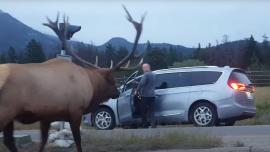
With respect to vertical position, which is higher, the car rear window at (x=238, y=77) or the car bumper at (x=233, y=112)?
the car rear window at (x=238, y=77)

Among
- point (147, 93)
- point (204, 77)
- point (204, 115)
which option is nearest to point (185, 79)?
point (204, 77)

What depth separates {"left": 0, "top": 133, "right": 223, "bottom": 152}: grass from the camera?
13.0 meters

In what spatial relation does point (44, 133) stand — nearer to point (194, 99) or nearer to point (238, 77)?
point (194, 99)

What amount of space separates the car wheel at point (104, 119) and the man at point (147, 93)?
1.42m

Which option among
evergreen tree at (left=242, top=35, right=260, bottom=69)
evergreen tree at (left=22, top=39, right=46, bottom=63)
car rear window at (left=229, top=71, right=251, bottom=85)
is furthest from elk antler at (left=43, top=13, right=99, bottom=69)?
evergreen tree at (left=242, top=35, right=260, bottom=69)

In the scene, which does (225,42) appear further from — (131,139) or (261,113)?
(131,139)

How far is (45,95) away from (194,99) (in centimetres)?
914

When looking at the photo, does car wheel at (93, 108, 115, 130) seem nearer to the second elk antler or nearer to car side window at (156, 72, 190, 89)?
car side window at (156, 72, 190, 89)

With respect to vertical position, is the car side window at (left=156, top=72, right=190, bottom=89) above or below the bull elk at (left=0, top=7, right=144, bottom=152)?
above

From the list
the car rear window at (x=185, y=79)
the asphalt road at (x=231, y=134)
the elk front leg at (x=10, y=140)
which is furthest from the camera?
the car rear window at (x=185, y=79)

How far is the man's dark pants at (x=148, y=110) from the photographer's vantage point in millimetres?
19609

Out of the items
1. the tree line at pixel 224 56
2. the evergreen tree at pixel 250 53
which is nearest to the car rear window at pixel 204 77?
the tree line at pixel 224 56

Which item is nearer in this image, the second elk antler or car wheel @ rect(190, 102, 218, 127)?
the second elk antler

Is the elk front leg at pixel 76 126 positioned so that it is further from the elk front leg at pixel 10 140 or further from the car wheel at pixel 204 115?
the car wheel at pixel 204 115
